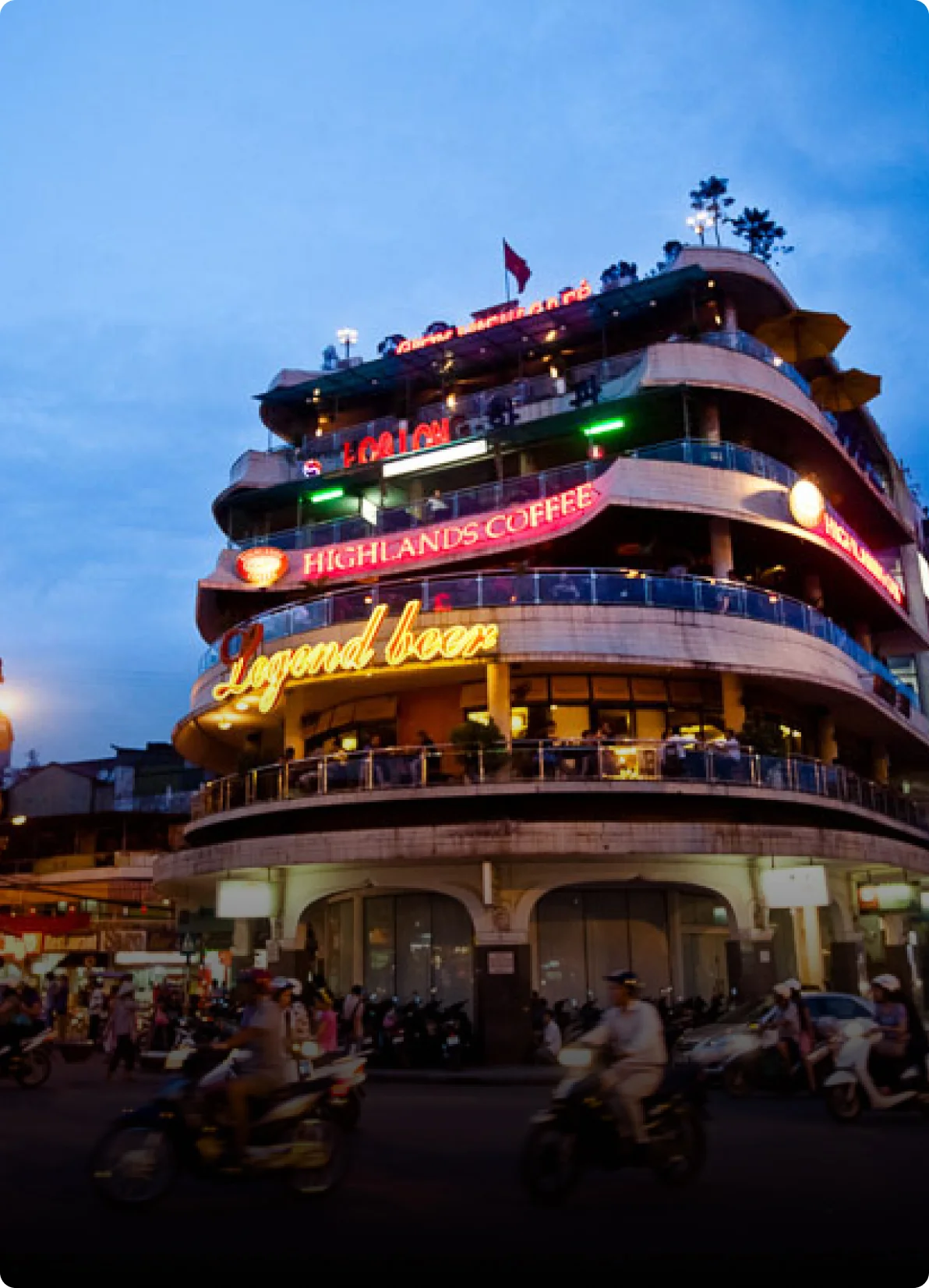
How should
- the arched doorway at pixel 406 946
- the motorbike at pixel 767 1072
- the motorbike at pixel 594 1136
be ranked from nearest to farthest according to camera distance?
1. the motorbike at pixel 594 1136
2. the motorbike at pixel 767 1072
3. the arched doorway at pixel 406 946

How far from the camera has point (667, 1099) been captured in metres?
9.64

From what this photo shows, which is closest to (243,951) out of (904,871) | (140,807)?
(904,871)

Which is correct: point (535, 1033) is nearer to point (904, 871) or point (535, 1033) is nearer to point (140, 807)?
point (904, 871)

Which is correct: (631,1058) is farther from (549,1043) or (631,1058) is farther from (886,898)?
(886,898)

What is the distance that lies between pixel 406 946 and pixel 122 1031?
8.08 meters

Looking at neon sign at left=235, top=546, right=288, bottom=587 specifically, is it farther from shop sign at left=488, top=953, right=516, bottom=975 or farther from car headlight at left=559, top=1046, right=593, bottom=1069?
car headlight at left=559, top=1046, right=593, bottom=1069

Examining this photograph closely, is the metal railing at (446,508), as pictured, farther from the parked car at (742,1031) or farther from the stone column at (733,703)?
the parked car at (742,1031)

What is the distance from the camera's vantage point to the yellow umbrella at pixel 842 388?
36969 millimetres

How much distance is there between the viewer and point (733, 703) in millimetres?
27734

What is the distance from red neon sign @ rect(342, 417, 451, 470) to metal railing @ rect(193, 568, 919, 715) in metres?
8.25

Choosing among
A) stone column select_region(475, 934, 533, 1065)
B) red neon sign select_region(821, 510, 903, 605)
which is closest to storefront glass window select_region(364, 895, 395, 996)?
stone column select_region(475, 934, 533, 1065)

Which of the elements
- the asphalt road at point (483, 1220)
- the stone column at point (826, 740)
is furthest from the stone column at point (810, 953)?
the asphalt road at point (483, 1220)

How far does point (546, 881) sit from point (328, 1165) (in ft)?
51.2

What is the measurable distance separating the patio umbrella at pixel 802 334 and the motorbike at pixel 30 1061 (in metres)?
26.6
